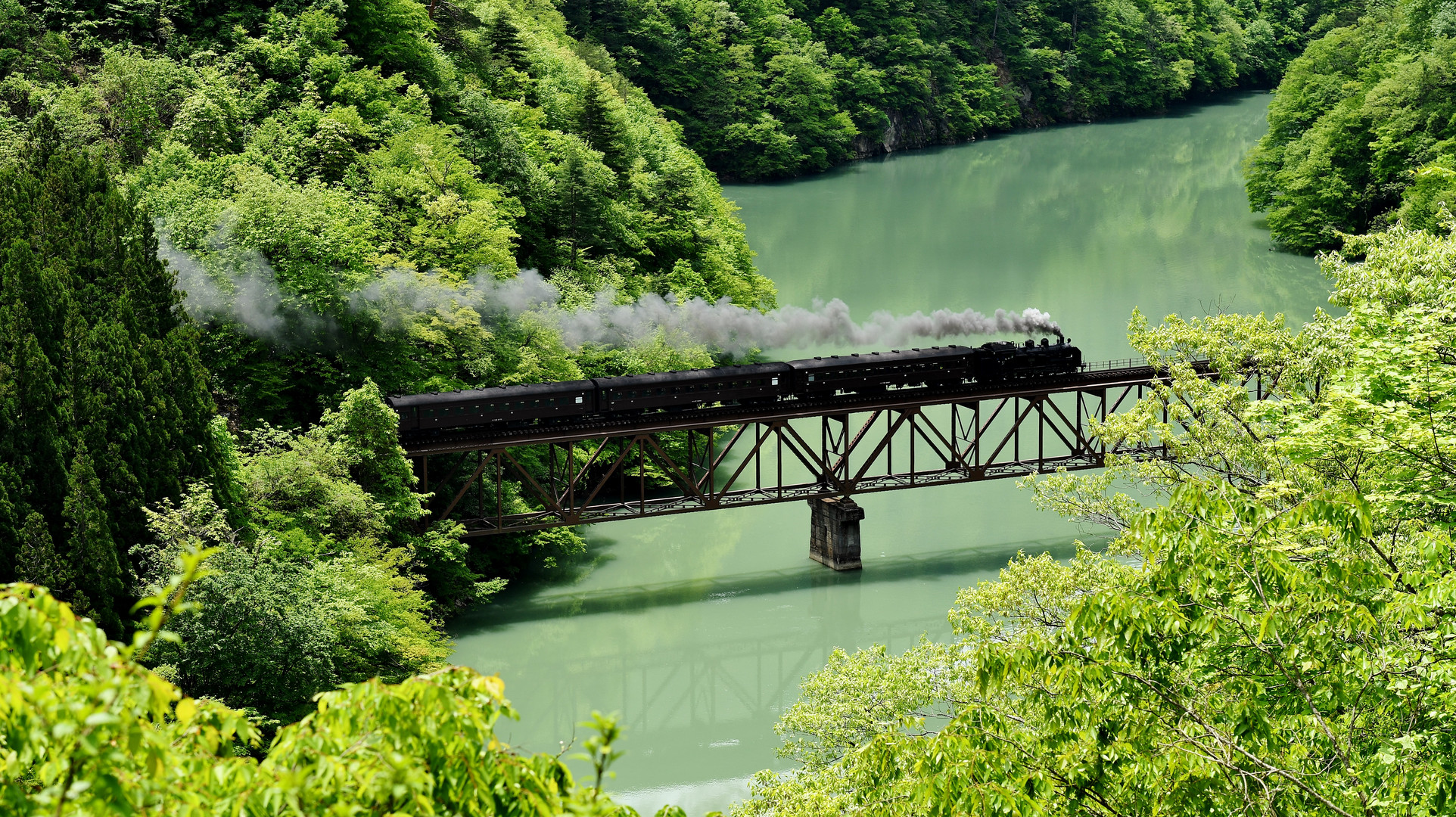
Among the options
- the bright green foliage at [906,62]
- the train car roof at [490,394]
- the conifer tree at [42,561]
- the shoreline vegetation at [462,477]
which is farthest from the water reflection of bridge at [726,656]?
the bright green foliage at [906,62]

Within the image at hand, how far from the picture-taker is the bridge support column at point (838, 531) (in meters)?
39.3

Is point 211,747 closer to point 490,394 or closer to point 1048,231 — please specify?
point 490,394

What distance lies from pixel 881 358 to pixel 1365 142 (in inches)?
1879

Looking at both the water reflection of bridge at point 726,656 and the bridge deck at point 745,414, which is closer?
the water reflection of bridge at point 726,656

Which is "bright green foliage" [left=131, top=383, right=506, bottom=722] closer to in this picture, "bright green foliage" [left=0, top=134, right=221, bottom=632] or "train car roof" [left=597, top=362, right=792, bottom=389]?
"bright green foliage" [left=0, top=134, right=221, bottom=632]

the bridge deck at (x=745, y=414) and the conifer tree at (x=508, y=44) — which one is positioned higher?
the conifer tree at (x=508, y=44)

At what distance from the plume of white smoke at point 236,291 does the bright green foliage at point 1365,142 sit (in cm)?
5018

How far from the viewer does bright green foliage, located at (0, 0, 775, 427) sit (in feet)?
125

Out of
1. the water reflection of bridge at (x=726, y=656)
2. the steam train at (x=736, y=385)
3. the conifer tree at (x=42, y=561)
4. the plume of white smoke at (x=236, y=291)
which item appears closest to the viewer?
the conifer tree at (x=42, y=561)

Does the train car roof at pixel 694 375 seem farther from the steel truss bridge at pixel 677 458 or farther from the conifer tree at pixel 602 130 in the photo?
the conifer tree at pixel 602 130

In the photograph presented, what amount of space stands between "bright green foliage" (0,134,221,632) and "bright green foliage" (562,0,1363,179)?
71110mm

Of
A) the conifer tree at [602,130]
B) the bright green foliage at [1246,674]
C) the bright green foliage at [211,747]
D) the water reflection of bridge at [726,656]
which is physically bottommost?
the water reflection of bridge at [726,656]

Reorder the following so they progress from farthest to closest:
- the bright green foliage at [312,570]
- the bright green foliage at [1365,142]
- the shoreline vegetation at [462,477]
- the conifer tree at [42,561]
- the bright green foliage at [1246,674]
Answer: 1. the bright green foliage at [1365,142]
2. the conifer tree at [42,561]
3. the bright green foliage at [312,570]
4. the bright green foliage at [1246,674]
5. the shoreline vegetation at [462,477]

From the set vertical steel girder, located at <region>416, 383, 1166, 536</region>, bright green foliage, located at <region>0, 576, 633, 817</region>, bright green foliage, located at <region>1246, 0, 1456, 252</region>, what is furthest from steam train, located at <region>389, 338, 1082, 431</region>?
bright green foliage, located at <region>1246, 0, 1456, 252</region>
